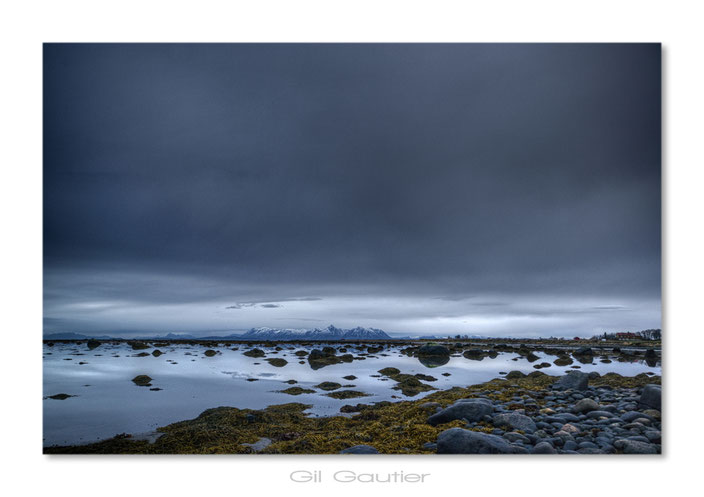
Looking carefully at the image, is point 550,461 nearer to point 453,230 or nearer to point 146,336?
point 453,230

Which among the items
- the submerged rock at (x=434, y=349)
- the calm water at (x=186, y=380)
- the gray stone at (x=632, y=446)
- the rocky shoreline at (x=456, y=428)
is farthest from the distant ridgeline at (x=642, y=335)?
the submerged rock at (x=434, y=349)

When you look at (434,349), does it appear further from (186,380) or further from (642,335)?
(186,380)

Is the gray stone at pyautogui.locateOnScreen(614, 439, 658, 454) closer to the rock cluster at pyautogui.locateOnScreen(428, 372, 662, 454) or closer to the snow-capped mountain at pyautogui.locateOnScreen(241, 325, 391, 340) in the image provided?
the rock cluster at pyautogui.locateOnScreen(428, 372, 662, 454)

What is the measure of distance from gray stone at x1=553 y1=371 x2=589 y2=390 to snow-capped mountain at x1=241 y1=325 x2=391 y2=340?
2.53m

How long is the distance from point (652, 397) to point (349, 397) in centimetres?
377

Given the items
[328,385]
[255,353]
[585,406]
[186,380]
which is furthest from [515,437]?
[186,380]

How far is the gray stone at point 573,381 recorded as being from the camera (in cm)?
439

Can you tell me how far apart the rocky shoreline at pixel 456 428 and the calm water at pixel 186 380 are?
0.15 metres

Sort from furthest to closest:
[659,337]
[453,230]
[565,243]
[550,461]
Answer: [453,230] → [565,243] → [659,337] → [550,461]

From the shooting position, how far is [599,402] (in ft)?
13.9

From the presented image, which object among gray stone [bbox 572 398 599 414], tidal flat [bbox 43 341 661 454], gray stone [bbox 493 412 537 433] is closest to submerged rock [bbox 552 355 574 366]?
tidal flat [bbox 43 341 661 454]

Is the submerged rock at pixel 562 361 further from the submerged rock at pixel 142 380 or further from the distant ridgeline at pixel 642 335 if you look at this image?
the submerged rock at pixel 142 380
